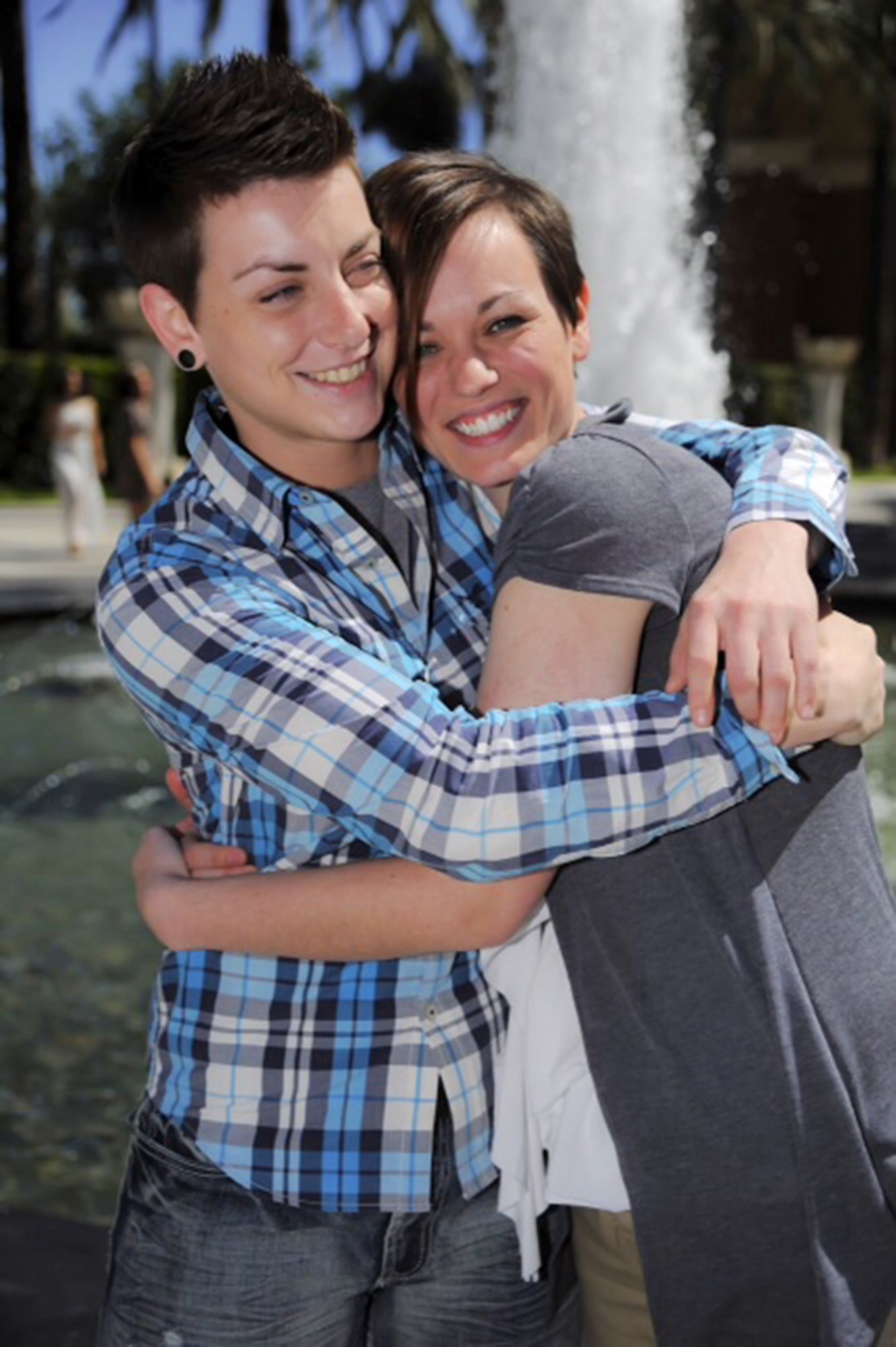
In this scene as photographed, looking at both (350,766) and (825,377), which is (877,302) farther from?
(350,766)

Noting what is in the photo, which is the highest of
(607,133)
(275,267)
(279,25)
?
(279,25)

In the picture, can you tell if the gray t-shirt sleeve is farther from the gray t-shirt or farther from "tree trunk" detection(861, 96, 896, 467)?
"tree trunk" detection(861, 96, 896, 467)

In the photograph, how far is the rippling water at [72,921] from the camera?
14.6 ft

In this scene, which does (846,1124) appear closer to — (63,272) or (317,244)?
(317,244)

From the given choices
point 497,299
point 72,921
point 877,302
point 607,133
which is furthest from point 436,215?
point 877,302

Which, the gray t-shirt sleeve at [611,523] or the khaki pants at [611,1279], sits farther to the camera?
the khaki pants at [611,1279]

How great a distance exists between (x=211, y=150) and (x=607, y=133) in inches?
455

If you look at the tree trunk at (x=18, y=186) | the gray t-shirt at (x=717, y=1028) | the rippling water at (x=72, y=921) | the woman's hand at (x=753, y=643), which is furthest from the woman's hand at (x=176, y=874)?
the tree trunk at (x=18, y=186)

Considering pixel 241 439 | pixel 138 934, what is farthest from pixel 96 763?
pixel 241 439

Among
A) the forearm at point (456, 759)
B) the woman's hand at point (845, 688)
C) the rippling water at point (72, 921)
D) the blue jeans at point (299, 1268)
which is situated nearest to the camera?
the forearm at point (456, 759)

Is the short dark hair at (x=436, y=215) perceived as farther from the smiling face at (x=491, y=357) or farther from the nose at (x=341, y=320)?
the nose at (x=341, y=320)

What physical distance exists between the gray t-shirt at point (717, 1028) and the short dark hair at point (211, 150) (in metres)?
0.45

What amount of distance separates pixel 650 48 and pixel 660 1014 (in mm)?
12206

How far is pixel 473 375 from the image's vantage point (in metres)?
2.00
